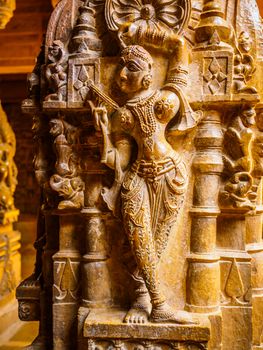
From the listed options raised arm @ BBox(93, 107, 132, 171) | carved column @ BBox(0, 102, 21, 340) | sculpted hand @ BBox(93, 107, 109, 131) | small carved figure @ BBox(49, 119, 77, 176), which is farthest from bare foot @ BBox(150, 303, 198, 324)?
carved column @ BBox(0, 102, 21, 340)

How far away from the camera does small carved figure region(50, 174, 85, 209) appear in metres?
2.21

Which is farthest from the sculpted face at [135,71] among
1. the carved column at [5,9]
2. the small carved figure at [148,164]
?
the carved column at [5,9]

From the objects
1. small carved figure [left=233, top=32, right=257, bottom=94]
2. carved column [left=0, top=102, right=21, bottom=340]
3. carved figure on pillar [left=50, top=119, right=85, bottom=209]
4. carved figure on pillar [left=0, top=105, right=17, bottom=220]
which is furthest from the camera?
carved figure on pillar [left=0, top=105, right=17, bottom=220]

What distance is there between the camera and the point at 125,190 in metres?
2.12

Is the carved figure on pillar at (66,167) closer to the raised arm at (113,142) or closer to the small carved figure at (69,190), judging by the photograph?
the small carved figure at (69,190)

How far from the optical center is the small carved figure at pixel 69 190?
221cm

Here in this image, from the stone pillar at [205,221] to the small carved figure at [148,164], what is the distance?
0.35 ft

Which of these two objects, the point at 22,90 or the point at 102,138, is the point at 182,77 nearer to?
the point at 102,138

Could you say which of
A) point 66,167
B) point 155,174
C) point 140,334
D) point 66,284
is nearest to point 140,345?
point 140,334

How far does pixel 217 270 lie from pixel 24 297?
1.18 metres

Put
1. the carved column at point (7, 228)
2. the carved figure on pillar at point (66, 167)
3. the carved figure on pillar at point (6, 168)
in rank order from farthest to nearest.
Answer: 1. the carved figure on pillar at point (6, 168)
2. the carved column at point (7, 228)
3. the carved figure on pillar at point (66, 167)

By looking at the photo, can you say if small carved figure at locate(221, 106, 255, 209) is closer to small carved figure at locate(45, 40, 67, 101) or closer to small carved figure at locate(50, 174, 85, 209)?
small carved figure at locate(50, 174, 85, 209)

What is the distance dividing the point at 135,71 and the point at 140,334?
4.31 feet

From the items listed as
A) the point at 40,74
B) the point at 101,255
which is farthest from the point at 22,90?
the point at 101,255
